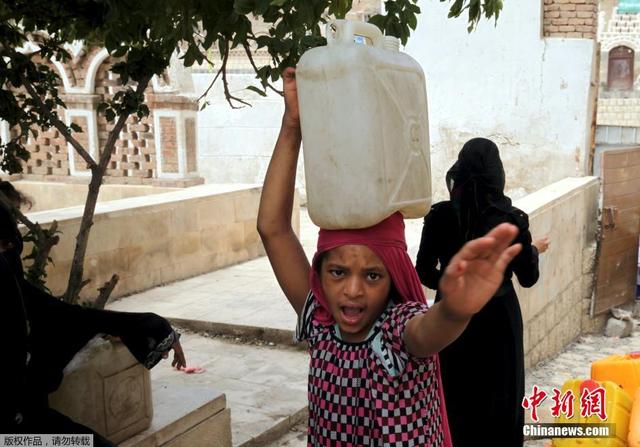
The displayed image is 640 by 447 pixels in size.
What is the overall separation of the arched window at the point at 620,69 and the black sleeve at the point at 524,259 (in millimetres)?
24079

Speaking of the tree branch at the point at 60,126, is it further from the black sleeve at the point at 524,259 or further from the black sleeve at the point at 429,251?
the black sleeve at the point at 524,259

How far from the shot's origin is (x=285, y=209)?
6.57 ft

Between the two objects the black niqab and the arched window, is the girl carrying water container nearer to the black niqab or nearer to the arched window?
the black niqab

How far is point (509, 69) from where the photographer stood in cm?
961

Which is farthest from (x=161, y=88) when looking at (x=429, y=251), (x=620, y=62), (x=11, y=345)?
(x=620, y=62)

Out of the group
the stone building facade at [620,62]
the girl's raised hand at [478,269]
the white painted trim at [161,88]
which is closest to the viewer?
the girl's raised hand at [478,269]

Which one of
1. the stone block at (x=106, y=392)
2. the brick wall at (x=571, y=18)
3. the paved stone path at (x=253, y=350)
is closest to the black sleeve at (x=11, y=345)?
the stone block at (x=106, y=392)

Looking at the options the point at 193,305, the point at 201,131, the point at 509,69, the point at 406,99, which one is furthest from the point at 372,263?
the point at 201,131

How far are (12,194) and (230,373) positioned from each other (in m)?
1.96

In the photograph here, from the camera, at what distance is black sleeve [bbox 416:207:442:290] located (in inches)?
136

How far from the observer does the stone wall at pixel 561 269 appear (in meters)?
6.18

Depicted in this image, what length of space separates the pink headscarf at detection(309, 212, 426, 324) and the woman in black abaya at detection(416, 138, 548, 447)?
1.61 metres

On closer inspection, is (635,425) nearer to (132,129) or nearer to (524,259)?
(524,259)

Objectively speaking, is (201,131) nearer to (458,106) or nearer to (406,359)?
(458,106)
